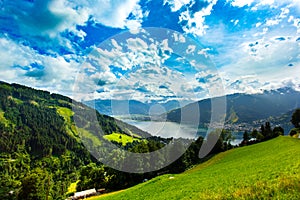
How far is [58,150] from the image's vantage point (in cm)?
16362

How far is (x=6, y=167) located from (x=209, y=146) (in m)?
108

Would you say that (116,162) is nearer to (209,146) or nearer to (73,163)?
(209,146)

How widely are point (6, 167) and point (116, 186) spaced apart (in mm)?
91738

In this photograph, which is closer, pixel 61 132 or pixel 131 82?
pixel 131 82

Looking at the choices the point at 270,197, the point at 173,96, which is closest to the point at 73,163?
the point at 173,96

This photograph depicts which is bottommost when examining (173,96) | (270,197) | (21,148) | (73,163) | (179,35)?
(73,163)

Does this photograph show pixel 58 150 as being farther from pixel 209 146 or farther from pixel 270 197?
pixel 270 197

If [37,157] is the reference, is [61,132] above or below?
above

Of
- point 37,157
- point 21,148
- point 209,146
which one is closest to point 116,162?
point 209,146

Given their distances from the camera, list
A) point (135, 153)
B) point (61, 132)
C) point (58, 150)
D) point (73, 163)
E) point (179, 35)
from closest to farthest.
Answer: point (179, 35), point (135, 153), point (73, 163), point (58, 150), point (61, 132)

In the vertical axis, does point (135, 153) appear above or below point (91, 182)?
above

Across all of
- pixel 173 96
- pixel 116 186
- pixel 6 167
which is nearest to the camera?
pixel 173 96

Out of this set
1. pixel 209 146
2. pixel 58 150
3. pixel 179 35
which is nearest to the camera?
pixel 179 35

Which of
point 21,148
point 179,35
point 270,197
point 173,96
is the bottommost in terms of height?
point 21,148
